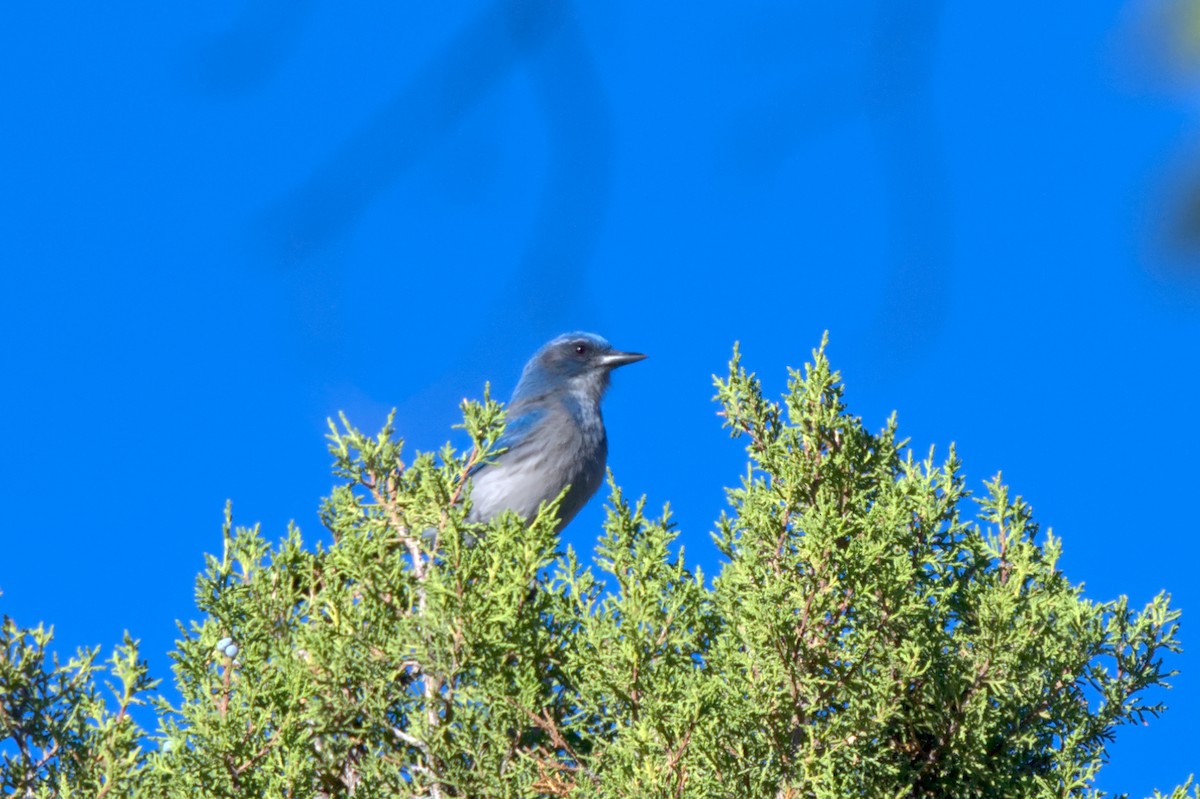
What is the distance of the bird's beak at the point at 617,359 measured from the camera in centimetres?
838

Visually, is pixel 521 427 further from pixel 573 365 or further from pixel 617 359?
pixel 617 359

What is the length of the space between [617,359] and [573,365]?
29 cm

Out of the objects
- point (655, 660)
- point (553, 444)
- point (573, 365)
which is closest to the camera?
point (655, 660)

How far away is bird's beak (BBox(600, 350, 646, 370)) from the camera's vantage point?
8.38 metres

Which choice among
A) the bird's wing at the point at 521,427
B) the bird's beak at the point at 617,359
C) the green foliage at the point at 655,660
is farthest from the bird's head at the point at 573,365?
the green foliage at the point at 655,660

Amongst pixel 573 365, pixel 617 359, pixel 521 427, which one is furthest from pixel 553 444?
pixel 617 359

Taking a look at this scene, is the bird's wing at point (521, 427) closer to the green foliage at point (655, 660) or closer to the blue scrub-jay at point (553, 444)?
the blue scrub-jay at point (553, 444)

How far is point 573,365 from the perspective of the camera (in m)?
8.32

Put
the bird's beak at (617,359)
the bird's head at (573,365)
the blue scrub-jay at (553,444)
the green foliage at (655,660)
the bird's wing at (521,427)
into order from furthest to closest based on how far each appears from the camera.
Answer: the bird's beak at (617,359)
the bird's head at (573,365)
the bird's wing at (521,427)
the blue scrub-jay at (553,444)
the green foliage at (655,660)

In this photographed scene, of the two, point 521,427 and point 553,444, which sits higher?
point 521,427

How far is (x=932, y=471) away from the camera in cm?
333

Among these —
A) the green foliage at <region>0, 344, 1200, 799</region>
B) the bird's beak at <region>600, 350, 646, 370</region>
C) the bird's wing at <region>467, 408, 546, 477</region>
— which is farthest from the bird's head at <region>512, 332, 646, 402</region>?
the green foliage at <region>0, 344, 1200, 799</region>

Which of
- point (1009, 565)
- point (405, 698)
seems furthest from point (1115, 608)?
point (405, 698)

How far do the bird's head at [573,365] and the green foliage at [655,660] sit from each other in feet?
15.3
